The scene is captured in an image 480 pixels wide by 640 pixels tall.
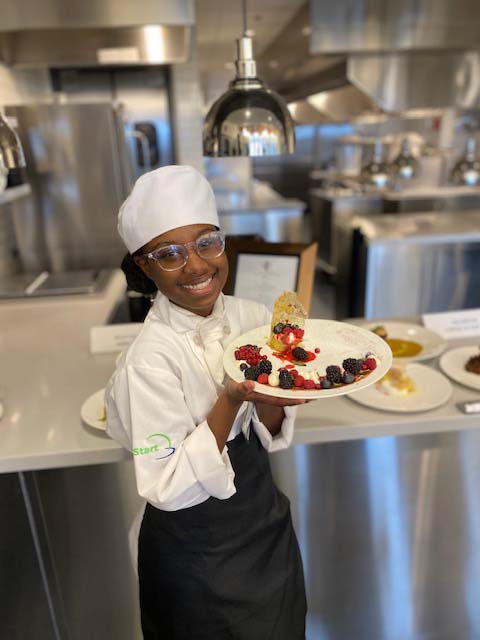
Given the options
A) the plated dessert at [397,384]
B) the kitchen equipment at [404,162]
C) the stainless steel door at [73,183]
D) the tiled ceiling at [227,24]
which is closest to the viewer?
the plated dessert at [397,384]

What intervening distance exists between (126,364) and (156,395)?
8cm

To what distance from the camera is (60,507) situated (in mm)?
1385

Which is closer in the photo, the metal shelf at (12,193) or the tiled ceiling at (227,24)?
the metal shelf at (12,193)

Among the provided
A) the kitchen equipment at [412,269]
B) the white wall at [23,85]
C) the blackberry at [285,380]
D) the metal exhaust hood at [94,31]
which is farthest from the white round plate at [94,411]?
the kitchen equipment at [412,269]

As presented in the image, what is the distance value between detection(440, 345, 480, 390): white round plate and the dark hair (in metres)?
0.91

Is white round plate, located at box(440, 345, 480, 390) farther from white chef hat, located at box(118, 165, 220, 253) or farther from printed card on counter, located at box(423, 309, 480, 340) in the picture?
white chef hat, located at box(118, 165, 220, 253)

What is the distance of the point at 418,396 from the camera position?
1346 mm

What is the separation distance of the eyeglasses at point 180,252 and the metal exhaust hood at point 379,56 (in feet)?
10.4

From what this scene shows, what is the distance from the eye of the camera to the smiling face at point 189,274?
35.3 inches

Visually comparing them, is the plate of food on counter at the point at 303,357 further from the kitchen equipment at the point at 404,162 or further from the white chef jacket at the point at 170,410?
the kitchen equipment at the point at 404,162

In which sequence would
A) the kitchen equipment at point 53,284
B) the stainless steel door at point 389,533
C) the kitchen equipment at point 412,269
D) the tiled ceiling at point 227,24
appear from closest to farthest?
the stainless steel door at point 389,533 → the kitchen equipment at point 53,284 → the kitchen equipment at point 412,269 → the tiled ceiling at point 227,24

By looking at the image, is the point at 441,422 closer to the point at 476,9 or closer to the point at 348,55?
the point at 348,55

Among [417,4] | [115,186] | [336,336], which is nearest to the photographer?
[336,336]

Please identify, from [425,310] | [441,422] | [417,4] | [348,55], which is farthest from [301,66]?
[441,422]
